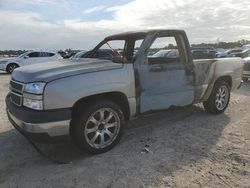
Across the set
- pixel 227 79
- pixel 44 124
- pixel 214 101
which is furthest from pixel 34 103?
pixel 227 79

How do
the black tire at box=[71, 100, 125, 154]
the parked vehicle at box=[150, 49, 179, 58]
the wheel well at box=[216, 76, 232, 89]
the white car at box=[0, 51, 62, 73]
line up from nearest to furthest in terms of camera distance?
the black tire at box=[71, 100, 125, 154]
the parked vehicle at box=[150, 49, 179, 58]
the wheel well at box=[216, 76, 232, 89]
the white car at box=[0, 51, 62, 73]

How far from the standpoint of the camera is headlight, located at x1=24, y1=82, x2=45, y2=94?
13.4 feet

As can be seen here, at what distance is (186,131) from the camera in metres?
5.66

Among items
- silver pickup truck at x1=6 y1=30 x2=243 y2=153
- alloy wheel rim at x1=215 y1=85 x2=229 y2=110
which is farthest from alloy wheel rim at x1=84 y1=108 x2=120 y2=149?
alloy wheel rim at x1=215 y1=85 x2=229 y2=110

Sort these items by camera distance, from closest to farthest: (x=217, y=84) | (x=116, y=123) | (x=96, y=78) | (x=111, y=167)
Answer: (x=111, y=167) < (x=96, y=78) < (x=116, y=123) < (x=217, y=84)

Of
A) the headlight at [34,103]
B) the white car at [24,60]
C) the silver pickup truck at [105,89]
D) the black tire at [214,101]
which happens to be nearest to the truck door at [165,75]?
the silver pickup truck at [105,89]

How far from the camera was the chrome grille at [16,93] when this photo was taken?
4397 millimetres

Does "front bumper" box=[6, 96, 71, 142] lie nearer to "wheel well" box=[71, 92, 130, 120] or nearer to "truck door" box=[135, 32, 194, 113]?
"wheel well" box=[71, 92, 130, 120]

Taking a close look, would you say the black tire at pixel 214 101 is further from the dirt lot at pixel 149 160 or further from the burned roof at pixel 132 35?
the burned roof at pixel 132 35

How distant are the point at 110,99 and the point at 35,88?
3.94 ft

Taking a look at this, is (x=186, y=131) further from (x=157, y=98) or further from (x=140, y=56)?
(x=140, y=56)

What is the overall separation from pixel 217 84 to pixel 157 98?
201 centimetres

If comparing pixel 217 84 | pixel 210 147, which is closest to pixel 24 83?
pixel 210 147

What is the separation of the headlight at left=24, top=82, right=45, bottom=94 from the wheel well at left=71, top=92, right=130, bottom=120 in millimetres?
535
